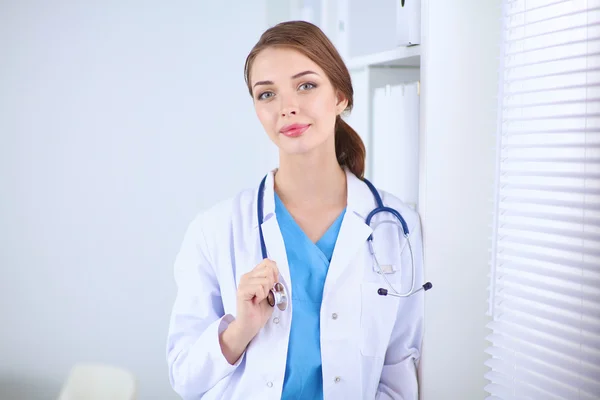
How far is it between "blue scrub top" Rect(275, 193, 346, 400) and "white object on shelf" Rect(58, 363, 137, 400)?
24.1 inches

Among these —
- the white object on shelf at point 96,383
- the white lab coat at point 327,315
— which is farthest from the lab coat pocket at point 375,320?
the white object on shelf at point 96,383

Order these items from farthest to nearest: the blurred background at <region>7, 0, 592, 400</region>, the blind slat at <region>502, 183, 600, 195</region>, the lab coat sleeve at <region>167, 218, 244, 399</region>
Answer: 1. the blurred background at <region>7, 0, 592, 400</region>
2. the lab coat sleeve at <region>167, 218, 244, 399</region>
3. the blind slat at <region>502, 183, 600, 195</region>

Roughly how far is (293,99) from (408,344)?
0.60 m

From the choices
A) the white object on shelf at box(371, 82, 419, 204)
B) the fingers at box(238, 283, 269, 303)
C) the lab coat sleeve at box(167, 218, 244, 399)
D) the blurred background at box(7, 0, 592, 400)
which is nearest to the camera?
the fingers at box(238, 283, 269, 303)

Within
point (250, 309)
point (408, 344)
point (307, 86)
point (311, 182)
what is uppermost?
point (307, 86)

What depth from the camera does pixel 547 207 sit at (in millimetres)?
1207

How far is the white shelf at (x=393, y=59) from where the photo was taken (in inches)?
55.6

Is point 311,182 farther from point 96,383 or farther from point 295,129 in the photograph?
point 96,383

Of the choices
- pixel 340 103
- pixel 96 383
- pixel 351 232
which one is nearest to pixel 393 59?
pixel 340 103

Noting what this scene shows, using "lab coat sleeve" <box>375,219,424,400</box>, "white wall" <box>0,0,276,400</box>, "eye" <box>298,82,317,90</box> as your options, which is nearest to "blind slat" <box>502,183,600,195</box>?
"lab coat sleeve" <box>375,219,424,400</box>

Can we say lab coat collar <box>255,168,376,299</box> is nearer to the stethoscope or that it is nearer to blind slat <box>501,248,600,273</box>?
the stethoscope

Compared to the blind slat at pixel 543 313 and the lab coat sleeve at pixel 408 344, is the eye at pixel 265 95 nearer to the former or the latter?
the lab coat sleeve at pixel 408 344

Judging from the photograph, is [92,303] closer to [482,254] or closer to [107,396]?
[107,396]

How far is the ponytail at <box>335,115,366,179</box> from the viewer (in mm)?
1541
